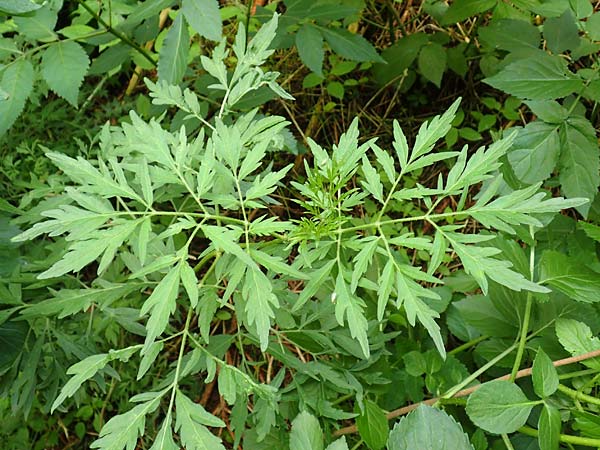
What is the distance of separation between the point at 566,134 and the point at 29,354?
1435 millimetres

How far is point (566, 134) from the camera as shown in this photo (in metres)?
1.57

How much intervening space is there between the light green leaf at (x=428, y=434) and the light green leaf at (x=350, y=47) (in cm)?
115

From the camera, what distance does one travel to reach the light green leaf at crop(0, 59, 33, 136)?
149 centimetres

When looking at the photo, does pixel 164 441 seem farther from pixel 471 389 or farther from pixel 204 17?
pixel 204 17

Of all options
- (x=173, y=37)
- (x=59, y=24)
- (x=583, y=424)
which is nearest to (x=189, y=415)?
(x=583, y=424)

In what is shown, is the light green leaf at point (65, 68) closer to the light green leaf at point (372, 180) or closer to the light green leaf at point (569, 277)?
the light green leaf at point (372, 180)

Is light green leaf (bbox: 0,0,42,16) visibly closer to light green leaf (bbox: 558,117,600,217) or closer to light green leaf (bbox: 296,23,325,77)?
light green leaf (bbox: 296,23,325,77)

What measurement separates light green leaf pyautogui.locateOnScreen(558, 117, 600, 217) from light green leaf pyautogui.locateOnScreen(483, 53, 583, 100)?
0.34 feet

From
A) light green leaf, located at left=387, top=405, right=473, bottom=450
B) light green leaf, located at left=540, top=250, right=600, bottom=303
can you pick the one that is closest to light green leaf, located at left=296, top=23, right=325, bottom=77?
light green leaf, located at left=540, top=250, right=600, bottom=303

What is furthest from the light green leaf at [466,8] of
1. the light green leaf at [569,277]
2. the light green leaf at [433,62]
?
the light green leaf at [569,277]

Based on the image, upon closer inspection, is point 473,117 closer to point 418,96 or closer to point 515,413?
point 418,96

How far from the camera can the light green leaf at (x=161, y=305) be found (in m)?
0.90

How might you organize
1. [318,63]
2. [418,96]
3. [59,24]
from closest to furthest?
1. [318,63]
2. [418,96]
3. [59,24]

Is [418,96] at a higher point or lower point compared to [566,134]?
lower
